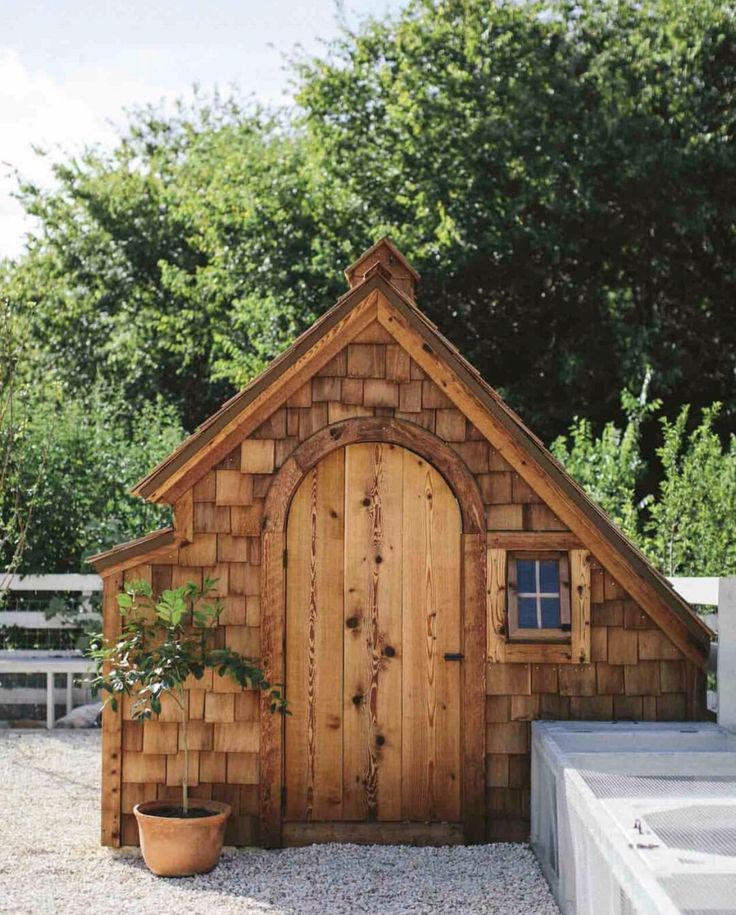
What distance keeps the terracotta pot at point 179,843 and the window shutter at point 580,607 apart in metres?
2.23

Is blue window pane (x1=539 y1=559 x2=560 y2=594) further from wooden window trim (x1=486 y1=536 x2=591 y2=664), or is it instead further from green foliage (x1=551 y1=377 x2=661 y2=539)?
green foliage (x1=551 y1=377 x2=661 y2=539)

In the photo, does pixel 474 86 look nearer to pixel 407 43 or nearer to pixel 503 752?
pixel 407 43

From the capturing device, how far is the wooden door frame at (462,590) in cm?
690

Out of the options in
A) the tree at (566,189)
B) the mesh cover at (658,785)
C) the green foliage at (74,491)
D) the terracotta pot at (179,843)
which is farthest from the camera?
the tree at (566,189)

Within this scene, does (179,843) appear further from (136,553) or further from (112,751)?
(136,553)

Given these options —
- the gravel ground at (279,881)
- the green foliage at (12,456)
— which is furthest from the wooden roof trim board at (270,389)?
Answer: the green foliage at (12,456)

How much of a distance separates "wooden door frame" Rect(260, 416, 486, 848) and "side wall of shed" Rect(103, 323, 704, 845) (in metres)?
0.06

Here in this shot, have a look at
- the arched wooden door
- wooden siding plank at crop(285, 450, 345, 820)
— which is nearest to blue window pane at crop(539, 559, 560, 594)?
the arched wooden door

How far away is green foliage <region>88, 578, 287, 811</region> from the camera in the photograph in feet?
21.4

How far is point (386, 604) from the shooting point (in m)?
7.03

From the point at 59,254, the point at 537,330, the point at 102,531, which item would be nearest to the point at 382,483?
the point at 102,531

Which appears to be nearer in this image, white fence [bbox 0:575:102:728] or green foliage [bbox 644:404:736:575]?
green foliage [bbox 644:404:736:575]

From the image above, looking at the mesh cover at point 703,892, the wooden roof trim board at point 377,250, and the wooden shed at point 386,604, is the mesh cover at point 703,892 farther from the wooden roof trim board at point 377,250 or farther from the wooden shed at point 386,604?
the wooden roof trim board at point 377,250

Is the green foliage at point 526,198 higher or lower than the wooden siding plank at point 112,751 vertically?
higher
